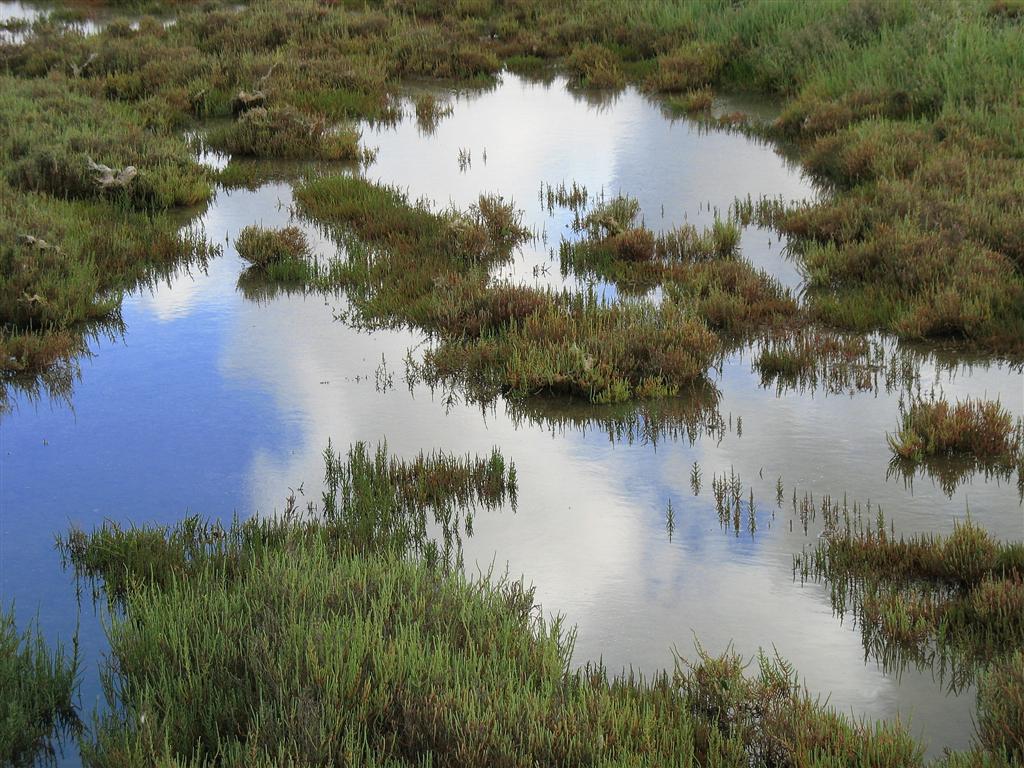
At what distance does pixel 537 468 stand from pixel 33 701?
303 centimetres

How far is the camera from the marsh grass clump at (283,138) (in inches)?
528

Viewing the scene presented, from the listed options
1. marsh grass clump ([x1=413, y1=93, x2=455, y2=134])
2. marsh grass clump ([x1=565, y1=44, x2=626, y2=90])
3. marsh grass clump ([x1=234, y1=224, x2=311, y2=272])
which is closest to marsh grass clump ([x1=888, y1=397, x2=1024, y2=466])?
marsh grass clump ([x1=234, y1=224, x2=311, y2=272])

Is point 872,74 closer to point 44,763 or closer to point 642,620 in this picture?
point 642,620

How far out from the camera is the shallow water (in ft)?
15.7

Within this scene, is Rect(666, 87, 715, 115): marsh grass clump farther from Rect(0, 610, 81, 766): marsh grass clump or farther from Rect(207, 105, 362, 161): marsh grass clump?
Rect(0, 610, 81, 766): marsh grass clump

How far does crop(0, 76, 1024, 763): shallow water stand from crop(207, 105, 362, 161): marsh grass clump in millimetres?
3523

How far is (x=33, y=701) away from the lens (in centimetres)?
416

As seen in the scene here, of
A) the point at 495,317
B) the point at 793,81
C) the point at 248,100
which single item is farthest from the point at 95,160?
the point at 793,81

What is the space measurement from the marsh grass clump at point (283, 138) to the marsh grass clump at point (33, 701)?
971 cm

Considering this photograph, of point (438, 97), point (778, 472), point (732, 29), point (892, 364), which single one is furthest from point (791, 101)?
point (778, 472)

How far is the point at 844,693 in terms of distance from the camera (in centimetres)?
430

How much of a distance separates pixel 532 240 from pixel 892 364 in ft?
13.2

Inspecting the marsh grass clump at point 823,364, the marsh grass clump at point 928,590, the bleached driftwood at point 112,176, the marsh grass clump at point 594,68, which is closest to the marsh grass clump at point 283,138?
the bleached driftwood at point 112,176

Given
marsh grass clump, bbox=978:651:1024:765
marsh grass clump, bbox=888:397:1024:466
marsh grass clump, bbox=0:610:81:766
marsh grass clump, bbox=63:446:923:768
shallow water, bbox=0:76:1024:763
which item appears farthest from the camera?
marsh grass clump, bbox=888:397:1024:466
